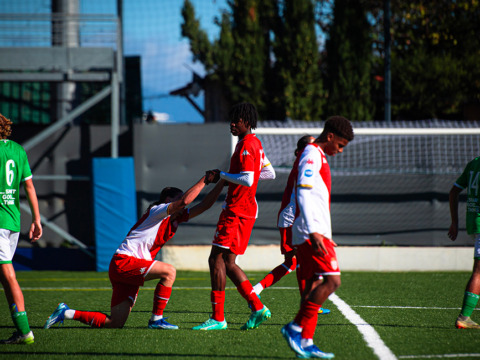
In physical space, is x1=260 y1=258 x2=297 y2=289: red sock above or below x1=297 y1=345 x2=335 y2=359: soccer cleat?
below

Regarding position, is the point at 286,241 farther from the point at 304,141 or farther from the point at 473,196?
the point at 473,196

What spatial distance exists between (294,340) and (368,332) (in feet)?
4.72

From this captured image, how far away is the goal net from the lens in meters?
11.4

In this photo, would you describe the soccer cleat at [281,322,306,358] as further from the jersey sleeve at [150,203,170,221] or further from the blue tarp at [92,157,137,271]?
the blue tarp at [92,157,137,271]

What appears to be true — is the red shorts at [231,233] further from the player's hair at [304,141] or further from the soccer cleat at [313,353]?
the soccer cleat at [313,353]

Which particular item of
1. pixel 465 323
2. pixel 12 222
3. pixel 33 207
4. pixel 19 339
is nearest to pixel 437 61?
pixel 465 323

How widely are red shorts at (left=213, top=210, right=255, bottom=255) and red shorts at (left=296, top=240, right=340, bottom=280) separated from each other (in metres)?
1.19

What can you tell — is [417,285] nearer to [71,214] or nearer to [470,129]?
[470,129]

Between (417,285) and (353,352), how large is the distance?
15.2ft

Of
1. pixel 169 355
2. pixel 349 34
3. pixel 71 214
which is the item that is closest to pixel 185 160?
pixel 71 214

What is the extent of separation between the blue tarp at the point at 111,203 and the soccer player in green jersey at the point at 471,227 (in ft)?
21.4

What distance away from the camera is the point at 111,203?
10969mm

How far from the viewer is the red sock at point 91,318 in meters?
5.34

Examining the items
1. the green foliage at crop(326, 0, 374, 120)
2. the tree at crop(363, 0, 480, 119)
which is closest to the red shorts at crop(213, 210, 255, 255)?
the green foliage at crop(326, 0, 374, 120)
